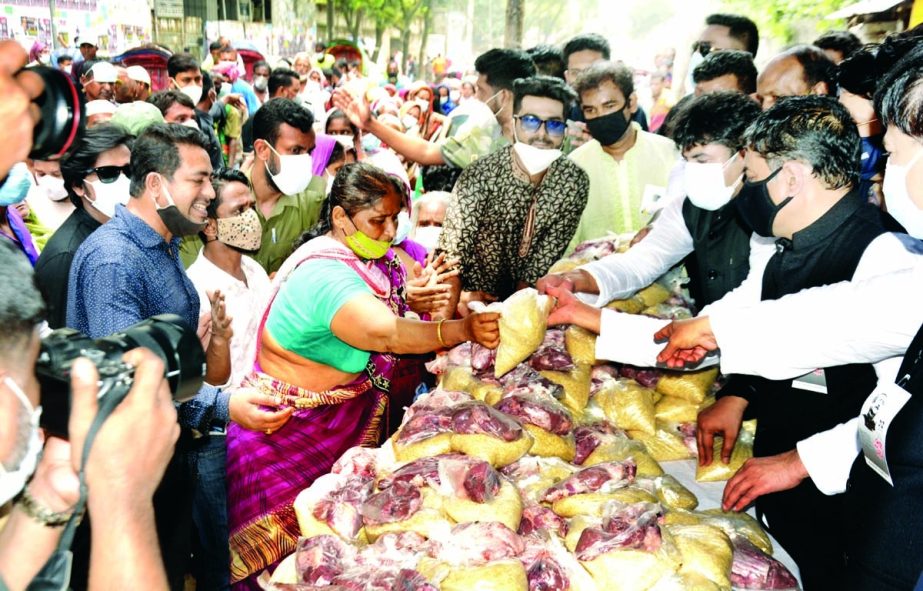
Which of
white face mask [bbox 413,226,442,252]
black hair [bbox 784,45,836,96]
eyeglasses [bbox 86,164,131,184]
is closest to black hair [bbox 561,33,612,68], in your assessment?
black hair [bbox 784,45,836,96]

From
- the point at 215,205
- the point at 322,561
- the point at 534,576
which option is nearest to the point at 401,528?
the point at 322,561

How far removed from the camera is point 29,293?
1121 mm

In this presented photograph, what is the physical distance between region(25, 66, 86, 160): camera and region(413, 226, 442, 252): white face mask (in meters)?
3.28

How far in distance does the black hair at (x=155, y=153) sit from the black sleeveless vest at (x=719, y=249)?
215 cm

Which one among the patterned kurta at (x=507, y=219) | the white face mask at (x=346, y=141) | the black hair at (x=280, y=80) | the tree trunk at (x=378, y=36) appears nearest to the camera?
the patterned kurta at (x=507, y=219)

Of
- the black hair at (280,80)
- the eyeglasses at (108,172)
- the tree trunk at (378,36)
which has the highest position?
the tree trunk at (378,36)

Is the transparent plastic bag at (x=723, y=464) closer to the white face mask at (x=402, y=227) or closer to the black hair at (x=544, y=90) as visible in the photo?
the white face mask at (x=402, y=227)

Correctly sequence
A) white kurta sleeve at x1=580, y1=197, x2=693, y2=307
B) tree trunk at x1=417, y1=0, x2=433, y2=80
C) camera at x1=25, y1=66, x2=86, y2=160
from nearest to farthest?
camera at x1=25, y1=66, x2=86, y2=160, white kurta sleeve at x1=580, y1=197, x2=693, y2=307, tree trunk at x1=417, y1=0, x2=433, y2=80

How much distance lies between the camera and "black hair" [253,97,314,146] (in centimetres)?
443

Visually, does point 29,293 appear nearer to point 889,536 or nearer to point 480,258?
point 889,536

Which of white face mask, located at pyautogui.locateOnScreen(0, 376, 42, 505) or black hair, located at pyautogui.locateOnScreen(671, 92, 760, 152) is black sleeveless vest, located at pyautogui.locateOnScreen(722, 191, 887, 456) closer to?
black hair, located at pyautogui.locateOnScreen(671, 92, 760, 152)

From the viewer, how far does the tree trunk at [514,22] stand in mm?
15852

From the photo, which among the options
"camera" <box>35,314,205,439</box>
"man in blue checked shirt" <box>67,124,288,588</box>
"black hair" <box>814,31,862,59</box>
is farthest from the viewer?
"black hair" <box>814,31,862,59</box>

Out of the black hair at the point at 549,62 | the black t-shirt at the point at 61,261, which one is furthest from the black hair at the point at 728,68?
the black t-shirt at the point at 61,261
